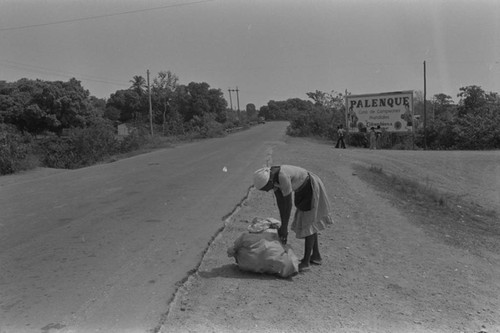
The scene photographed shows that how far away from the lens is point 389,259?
562 centimetres

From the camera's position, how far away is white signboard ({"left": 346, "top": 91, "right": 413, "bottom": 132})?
24.3 m

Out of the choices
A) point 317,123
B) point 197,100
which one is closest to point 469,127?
point 317,123

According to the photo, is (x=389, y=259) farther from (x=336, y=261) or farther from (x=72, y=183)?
(x=72, y=183)

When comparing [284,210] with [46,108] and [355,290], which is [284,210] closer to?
[355,290]

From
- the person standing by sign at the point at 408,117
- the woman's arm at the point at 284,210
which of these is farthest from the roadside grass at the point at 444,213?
the person standing by sign at the point at 408,117

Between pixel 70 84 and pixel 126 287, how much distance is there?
3539cm

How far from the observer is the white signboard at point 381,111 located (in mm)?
24281

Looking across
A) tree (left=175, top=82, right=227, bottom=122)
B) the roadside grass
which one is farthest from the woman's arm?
tree (left=175, top=82, right=227, bottom=122)

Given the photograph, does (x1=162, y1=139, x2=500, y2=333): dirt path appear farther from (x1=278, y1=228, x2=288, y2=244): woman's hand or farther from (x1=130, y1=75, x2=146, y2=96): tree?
(x1=130, y1=75, x2=146, y2=96): tree

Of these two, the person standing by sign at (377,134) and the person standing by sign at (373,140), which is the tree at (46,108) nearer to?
the person standing by sign at (373,140)

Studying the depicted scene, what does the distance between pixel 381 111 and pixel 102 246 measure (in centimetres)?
2226

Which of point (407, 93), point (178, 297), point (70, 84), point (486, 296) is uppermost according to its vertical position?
point (70, 84)

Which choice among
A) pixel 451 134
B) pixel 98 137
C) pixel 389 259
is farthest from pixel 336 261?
pixel 451 134

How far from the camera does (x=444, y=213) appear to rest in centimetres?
872
